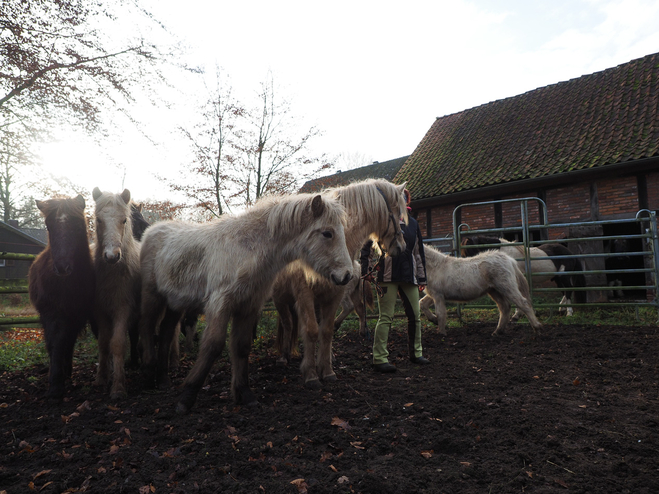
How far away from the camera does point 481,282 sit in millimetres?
7227

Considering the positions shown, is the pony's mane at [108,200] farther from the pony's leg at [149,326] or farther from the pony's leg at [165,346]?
the pony's leg at [165,346]

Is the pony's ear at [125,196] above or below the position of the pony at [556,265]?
above

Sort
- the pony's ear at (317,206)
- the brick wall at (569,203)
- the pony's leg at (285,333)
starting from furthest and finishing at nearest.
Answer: the brick wall at (569,203)
the pony's leg at (285,333)
the pony's ear at (317,206)

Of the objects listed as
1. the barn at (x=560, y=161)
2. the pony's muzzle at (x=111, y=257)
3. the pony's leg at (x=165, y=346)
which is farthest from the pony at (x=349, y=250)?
the barn at (x=560, y=161)

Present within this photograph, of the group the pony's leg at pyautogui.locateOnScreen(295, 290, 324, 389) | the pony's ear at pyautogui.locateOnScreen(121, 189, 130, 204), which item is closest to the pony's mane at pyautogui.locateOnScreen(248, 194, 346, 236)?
the pony's leg at pyautogui.locateOnScreen(295, 290, 324, 389)

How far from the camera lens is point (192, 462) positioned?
8.18ft

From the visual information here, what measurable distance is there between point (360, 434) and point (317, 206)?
1800 mm

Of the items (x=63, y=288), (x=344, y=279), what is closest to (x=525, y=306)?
(x=344, y=279)

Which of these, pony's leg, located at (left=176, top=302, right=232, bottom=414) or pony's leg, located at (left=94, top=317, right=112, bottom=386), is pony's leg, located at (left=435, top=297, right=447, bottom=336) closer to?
pony's leg, located at (left=176, top=302, right=232, bottom=414)

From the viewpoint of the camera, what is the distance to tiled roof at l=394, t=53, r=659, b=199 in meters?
11.4

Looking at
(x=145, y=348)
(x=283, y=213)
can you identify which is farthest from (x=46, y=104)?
(x=283, y=213)

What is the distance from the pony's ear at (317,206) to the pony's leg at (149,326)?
193 cm

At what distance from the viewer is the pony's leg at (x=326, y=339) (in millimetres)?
4324

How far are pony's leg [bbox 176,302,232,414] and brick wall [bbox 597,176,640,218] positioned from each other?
11.8 meters
